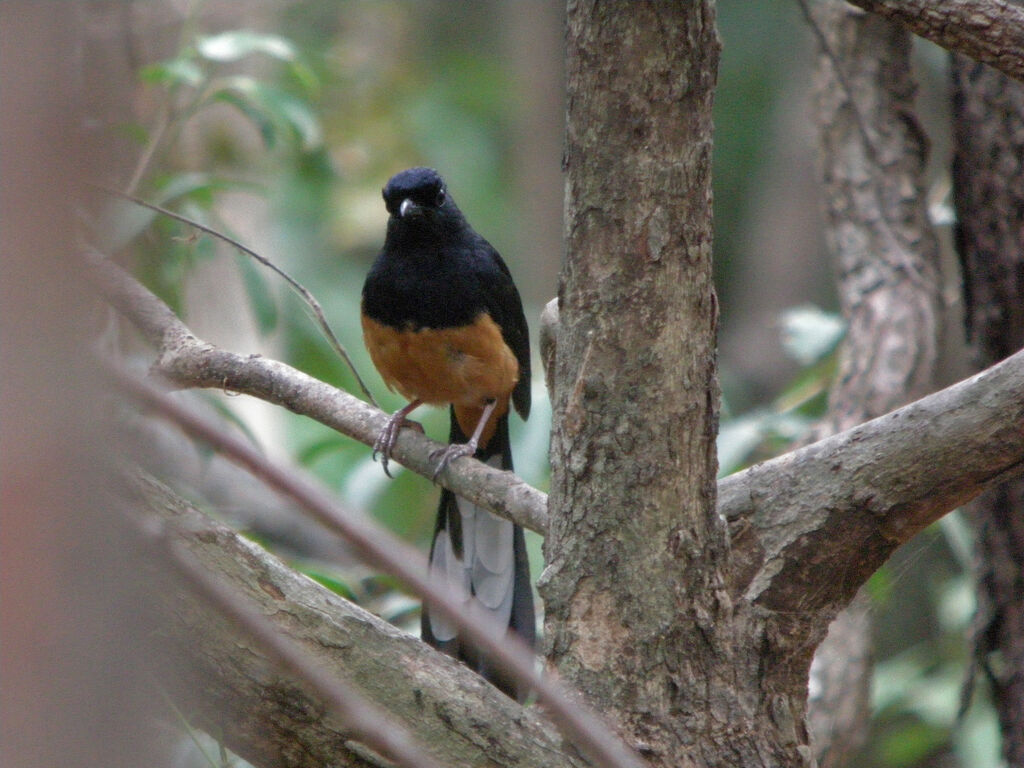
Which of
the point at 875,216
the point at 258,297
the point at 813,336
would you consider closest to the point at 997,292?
the point at 875,216

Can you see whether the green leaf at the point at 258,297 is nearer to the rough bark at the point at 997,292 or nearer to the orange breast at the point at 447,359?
the orange breast at the point at 447,359

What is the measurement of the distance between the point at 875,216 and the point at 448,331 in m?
1.64

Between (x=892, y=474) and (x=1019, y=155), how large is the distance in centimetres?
184

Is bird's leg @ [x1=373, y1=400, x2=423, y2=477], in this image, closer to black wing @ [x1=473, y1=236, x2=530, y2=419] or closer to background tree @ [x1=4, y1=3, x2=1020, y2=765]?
black wing @ [x1=473, y1=236, x2=530, y2=419]

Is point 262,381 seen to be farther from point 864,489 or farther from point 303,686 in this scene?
point 864,489

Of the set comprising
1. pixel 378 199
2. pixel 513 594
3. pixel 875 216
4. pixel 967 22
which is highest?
pixel 378 199

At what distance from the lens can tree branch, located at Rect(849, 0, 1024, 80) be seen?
2.12 metres

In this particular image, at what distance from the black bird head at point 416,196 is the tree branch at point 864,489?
6.75ft

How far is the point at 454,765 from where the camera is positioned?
2.01 meters

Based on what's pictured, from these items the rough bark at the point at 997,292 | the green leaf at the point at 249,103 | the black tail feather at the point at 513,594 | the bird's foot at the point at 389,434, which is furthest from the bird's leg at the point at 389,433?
the rough bark at the point at 997,292

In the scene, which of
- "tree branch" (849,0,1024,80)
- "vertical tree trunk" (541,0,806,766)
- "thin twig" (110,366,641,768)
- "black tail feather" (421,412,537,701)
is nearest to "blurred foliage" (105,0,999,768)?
"black tail feather" (421,412,537,701)

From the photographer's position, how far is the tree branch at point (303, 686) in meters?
1.96

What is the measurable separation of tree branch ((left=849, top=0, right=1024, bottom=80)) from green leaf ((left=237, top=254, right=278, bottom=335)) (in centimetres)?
248

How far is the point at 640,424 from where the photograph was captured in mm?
2096
